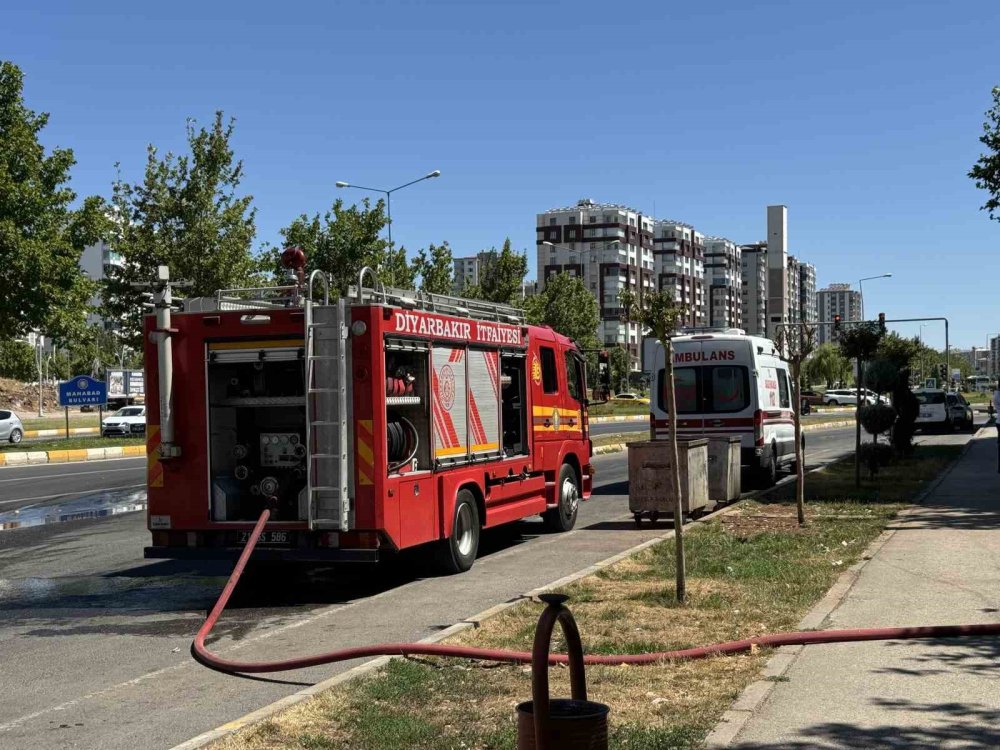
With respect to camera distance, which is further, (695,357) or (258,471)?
(695,357)

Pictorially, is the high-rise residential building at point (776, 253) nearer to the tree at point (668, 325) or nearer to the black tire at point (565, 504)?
the black tire at point (565, 504)

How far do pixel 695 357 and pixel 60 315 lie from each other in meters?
22.2

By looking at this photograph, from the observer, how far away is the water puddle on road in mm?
17531

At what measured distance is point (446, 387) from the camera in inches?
454

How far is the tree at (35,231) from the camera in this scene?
109 ft

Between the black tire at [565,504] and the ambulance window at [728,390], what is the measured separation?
507 centimetres

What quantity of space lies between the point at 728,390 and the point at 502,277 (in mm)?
32357

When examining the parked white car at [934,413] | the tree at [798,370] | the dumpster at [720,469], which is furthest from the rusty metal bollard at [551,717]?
the parked white car at [934,413]

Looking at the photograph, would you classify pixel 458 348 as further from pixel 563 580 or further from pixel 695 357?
pixel 695 357

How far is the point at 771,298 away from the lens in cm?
4162

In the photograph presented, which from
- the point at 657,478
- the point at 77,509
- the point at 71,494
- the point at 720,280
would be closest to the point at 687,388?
the point at 657,478

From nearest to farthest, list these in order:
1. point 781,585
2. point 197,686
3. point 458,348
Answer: point 197,686, point 781,585, point 458,348

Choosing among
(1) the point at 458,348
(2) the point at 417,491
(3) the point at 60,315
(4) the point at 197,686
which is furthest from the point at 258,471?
(3) the point at 60,315

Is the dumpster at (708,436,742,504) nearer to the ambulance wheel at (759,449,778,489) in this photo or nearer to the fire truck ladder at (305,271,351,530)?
the ambulance wheel at (759,449,778,489)
